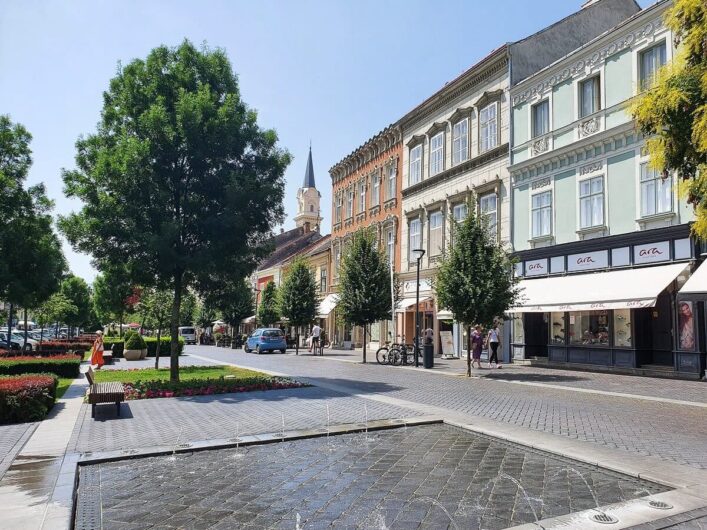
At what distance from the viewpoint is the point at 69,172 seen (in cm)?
1597

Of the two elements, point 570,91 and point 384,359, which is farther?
point 384,359

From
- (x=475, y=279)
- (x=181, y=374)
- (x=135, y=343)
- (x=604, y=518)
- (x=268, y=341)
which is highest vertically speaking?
(x=475, y=279)

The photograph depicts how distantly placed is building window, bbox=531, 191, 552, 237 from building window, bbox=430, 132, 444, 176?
8214 mm

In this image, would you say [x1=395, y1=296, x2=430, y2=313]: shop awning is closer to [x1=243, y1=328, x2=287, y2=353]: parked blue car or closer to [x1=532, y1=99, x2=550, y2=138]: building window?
[x1=243, y1=328, x2=287, y2=353]: parked blue car

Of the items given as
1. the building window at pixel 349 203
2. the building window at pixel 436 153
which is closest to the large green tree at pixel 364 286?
the building window at pixel 436 153

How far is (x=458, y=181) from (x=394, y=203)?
7455mm

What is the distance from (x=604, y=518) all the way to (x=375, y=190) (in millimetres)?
35104

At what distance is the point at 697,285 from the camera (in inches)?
616

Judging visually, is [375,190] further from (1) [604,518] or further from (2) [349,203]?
(1) [604,518]

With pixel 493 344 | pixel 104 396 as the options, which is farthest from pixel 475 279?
pixel 104 396

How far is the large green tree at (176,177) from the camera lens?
1542 cm

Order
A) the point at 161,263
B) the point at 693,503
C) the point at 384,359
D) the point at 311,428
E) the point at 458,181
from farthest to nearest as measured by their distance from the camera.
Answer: the point at 458,181, the point at 384,359, the point at 161,263, the point at 311,428, the point at 693,503

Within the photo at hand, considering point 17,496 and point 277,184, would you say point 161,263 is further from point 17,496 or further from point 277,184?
point 17,496

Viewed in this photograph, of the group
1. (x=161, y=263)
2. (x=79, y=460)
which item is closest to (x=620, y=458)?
(x=79, y=460)
